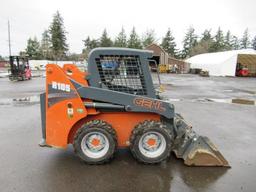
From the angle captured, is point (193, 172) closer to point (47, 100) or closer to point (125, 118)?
point (125, 118)

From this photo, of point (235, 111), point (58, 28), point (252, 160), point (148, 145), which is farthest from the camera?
point (58, 28)

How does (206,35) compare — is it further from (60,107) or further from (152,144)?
(60,107)

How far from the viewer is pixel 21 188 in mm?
3219

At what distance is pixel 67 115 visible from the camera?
3.86 m

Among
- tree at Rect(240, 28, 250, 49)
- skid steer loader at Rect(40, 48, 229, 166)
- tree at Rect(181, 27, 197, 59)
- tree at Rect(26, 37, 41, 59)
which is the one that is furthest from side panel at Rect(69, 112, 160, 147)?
tree at Rect(240, 28, 250, 49)

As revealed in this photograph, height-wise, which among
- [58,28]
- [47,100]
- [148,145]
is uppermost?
[58,28]

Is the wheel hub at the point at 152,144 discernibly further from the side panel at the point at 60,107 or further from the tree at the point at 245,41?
the tree at the point at 245,41

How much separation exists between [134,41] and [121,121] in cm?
6164

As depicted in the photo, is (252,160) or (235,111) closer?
(252,160)

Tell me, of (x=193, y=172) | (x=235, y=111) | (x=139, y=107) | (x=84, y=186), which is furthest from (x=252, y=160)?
(x=235, y=111)

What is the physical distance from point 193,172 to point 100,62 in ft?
8.34

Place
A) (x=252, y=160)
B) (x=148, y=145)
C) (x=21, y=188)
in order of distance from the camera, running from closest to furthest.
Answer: (x=21, y=188) < (x=148, y=145) < (x=252, y=160)

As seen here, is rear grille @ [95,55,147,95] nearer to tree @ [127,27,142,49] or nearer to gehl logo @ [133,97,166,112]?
gehl logo @ [133,97,166,112]

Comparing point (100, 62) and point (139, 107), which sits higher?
point (100, 62)
